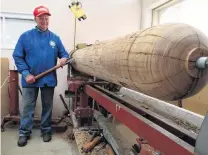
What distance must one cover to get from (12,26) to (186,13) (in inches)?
102

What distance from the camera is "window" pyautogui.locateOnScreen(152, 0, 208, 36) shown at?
296 cm

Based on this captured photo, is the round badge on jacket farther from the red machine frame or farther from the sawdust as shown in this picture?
the red machine frame

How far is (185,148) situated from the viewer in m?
0.80

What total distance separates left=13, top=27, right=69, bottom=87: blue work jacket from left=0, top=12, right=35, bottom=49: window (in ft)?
3.01

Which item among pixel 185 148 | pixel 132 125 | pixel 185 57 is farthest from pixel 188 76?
pixel 132 125

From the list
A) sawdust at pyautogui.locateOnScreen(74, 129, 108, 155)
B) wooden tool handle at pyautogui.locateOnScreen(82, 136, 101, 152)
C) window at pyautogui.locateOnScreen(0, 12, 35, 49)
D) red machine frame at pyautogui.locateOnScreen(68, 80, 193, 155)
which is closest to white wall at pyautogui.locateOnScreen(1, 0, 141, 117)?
window at pyautogui.locateOnScreen(0, 12, 35, 49)

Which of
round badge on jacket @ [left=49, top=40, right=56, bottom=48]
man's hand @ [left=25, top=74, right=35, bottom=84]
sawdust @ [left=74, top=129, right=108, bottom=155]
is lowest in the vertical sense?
sawdust @ [left=74, top=129, right=108, bottom=155]

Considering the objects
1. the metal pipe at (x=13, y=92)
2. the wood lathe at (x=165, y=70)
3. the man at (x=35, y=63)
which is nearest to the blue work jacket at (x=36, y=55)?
the man at (x=35, y=63)

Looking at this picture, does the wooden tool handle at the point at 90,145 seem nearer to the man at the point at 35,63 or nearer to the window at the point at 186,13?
the man at the point at 35,63

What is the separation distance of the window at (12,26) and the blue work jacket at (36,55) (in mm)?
916

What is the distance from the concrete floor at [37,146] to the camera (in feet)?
8.09

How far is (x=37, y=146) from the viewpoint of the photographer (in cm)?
264

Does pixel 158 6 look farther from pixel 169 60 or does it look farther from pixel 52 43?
pixel 169 60

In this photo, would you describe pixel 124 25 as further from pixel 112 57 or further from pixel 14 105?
pixel 112 57
